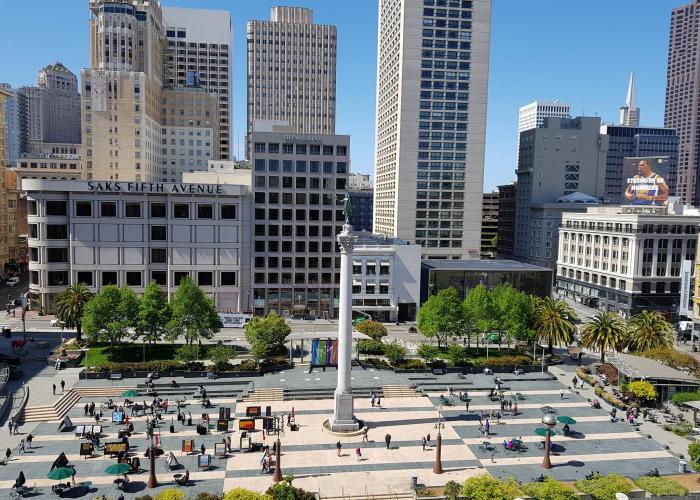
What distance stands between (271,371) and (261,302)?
36.4 m

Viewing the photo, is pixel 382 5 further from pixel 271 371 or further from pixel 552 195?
pixel 271 371

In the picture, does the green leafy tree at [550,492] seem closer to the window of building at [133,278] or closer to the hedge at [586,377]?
the hedge at [586,377]

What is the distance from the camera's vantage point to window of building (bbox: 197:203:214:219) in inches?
4023

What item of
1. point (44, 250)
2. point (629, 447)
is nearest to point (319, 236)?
point (44, 250)

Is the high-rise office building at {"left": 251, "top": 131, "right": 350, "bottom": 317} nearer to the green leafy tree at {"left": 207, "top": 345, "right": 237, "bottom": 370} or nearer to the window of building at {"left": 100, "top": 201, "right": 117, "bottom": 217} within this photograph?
the window of building at {"left": 100, "top": 201, "right": 117, "bottom": 217}

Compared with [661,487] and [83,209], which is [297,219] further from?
[661,487]

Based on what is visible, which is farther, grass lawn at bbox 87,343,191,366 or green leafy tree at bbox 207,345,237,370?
grass lawn at bbox 87,343,191,366

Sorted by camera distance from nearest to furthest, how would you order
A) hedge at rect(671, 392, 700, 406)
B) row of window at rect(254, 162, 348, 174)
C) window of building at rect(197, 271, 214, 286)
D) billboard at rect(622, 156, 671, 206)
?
hedge at rect(671, 392, 700, 406) < window of building at rect(197, 271, 214, 286) < row of window at rect(254, 162, 348, 174) < billboard at rect(622, 156, 671, 206)

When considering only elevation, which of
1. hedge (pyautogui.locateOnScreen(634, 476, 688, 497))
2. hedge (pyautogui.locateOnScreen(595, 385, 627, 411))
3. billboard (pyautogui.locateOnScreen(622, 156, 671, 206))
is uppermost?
billboard (pyautogui.locateOnScreen(622, 156, 671, 206))

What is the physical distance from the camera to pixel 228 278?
10394cm

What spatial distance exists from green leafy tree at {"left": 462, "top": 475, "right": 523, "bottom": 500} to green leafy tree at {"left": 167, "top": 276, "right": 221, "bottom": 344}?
1851 inches

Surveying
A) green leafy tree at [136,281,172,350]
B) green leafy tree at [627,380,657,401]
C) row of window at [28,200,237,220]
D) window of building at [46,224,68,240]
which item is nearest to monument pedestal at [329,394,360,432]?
green leafy tree at [627,380,657,401]

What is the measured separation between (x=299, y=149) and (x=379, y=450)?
6820 cm

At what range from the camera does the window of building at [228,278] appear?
103688 millimetres
